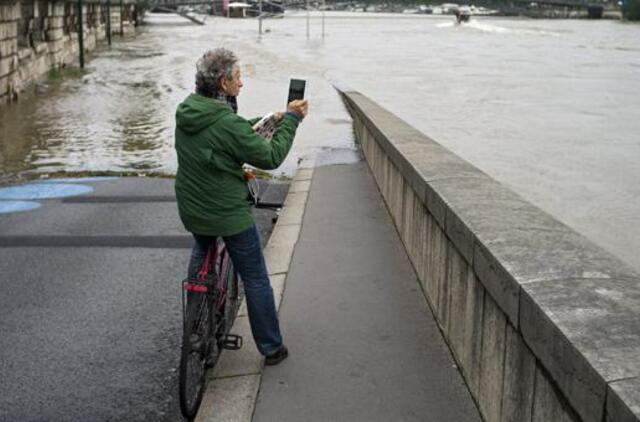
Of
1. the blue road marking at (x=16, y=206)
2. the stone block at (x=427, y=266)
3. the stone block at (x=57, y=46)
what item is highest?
the stone block at (x=57, y=46)

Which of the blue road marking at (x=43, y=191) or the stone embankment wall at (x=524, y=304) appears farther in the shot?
the blue road marking at (x=43, y=191)

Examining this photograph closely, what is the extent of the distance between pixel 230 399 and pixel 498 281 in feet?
4.96

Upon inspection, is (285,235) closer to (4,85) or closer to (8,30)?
(4,85)

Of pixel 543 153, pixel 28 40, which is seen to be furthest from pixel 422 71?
pixel 543 153

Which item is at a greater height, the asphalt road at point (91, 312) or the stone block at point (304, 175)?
the stone block at point (304, 175)

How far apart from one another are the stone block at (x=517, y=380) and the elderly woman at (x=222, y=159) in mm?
1419

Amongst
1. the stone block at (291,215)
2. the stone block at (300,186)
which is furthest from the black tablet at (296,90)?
the stone block at (300,186)

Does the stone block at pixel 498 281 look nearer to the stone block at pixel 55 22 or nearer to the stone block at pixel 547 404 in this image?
the stone block at pixel 547 404

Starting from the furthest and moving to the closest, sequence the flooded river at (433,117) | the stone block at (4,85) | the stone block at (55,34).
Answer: the stone block at (55,34) → the stone block at (4,85) → the flooded river at (433,117)

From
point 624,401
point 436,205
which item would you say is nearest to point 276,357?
point 436,205

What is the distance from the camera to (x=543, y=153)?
17.8m

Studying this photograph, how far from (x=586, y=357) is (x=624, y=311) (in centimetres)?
48

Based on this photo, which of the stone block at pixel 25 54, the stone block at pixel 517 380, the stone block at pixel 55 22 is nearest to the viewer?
the stone block at pixel 517 380

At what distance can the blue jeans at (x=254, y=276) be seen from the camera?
4215 mm
